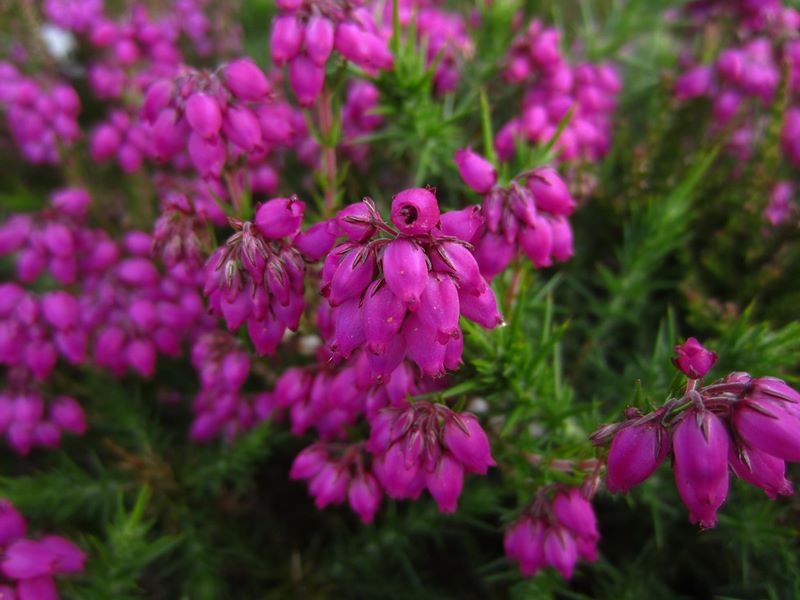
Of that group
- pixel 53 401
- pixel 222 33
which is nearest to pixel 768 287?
pixel 53 401

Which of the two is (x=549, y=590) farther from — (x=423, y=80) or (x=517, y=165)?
(x=423, y=80)

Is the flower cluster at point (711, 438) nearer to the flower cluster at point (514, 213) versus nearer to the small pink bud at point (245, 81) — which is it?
the flower cluster at point (514, 213)

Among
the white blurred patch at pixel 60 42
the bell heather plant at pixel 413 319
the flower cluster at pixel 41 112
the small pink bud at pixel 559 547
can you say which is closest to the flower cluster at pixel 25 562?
the bell heather plant at pixel 413 319

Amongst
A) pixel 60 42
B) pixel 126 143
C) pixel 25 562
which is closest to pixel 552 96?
pixel 126 143

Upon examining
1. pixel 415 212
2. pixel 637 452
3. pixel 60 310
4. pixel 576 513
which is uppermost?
pixel 415 212

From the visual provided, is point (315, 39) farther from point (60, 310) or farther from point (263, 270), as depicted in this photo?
point (60, 310)

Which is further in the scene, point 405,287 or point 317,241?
point 317,241
